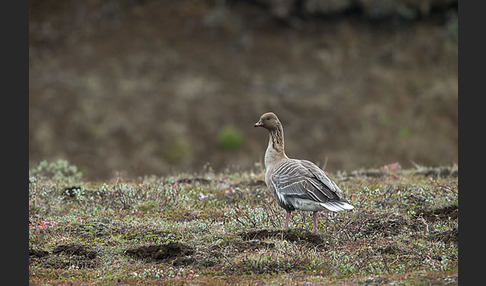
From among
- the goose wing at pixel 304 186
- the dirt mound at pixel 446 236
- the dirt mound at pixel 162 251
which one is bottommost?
the dirt mound at pixel 446 236

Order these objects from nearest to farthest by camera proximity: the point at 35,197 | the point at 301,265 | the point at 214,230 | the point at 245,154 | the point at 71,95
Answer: the point at 301,265 < the point at 214,230 < the point at 35,197 < the point at 245,154 < the point at 71,95

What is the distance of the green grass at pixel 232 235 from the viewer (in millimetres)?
7305

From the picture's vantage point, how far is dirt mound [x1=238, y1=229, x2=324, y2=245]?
27.2ft

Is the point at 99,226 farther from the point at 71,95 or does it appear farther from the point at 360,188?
the point at 71,95

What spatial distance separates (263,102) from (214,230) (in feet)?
46.9

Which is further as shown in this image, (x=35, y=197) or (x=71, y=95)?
(x=71, y=95)

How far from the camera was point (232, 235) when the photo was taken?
28.3 ft

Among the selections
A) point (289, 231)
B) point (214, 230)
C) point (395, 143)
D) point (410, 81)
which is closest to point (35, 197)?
point (214, 230)

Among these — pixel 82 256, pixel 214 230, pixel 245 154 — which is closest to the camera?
pixel 82 256

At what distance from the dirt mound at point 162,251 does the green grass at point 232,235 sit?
16 mm

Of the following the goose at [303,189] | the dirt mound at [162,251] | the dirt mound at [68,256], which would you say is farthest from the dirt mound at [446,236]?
the dirt mound at [68,256]

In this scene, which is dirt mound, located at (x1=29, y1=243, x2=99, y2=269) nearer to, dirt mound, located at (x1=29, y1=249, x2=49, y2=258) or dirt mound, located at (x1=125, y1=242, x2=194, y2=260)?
dirt mound, located at (x1=29, y1=249, x2=49, y2=258)

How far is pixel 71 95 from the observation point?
23000 mm

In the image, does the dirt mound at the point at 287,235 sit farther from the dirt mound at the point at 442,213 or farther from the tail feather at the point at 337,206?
the dirt mound at the point at 442,213
